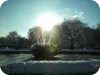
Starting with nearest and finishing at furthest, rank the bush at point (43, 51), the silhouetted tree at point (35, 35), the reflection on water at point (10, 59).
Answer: the reflection on water at point (10, 59), the bush at point (43, 51), the silhouetted tree at point (35, 35)

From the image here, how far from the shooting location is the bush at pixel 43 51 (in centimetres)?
1758

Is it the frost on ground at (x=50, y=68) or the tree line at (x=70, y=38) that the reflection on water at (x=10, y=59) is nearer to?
the frost on ground at (x=50, y=68)

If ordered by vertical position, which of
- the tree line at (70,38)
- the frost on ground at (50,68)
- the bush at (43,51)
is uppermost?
the tree line at (70,38)

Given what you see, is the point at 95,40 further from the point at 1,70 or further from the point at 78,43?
the point at 1,70

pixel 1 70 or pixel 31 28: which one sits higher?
pixel 31 28

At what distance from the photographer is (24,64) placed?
11398 mm

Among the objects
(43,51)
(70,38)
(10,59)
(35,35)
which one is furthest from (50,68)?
(70,38)

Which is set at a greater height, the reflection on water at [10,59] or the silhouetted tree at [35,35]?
the silhouetted tree at [35,35]

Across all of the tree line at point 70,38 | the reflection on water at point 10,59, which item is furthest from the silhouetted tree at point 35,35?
the reflection on water at point 10,59

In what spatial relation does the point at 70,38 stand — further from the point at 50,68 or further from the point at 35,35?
the point at 50,68

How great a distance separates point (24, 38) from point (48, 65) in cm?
875

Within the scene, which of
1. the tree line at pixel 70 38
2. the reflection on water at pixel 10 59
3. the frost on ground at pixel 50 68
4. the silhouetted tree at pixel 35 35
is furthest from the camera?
the tree line at pixel 70 38

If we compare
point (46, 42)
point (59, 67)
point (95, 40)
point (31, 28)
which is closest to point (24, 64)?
point (59, 67)

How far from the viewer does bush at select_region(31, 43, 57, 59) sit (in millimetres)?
17584
